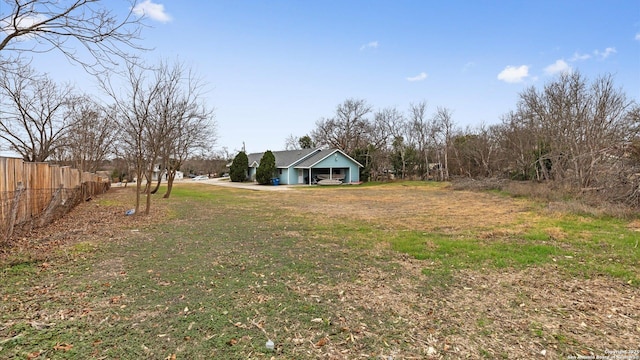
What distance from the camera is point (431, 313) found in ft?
10.4

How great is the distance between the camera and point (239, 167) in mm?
37875

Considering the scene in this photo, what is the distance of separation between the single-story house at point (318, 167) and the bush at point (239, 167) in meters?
5.84

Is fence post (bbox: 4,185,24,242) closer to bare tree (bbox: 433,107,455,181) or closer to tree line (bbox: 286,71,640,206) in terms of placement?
tree line (bbox: 286,71,640,206)

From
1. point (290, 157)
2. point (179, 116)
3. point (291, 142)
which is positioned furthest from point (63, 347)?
point (291, 142)

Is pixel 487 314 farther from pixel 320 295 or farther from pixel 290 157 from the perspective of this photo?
pixel 290 157

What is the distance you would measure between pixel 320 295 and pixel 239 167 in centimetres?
3589

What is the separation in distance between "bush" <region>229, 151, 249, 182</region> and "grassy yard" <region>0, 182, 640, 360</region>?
31.5m

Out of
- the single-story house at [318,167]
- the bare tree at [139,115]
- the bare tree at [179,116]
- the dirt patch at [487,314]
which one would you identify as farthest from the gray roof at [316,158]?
the dirt patch at [487,314]

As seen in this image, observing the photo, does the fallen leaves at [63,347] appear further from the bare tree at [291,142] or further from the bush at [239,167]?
the bare tree at [291,142]

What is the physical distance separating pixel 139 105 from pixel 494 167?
29.1 meters

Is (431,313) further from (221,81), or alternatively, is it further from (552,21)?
(552,21)

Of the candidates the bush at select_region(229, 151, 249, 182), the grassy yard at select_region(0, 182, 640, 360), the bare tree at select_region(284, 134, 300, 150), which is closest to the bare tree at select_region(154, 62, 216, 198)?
the grassy yard at select_region(0, 182, 640, 360)

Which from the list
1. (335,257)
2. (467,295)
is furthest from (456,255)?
(335,257)

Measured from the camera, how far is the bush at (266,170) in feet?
105
